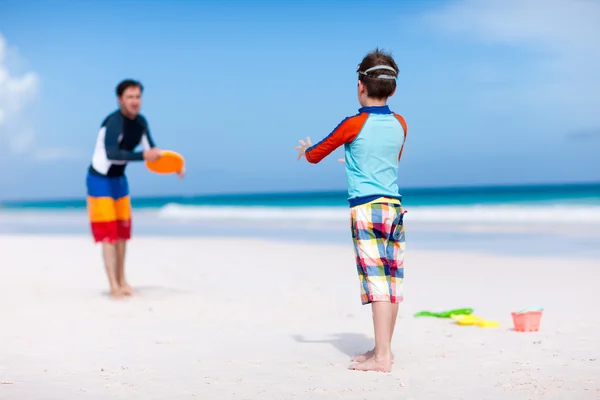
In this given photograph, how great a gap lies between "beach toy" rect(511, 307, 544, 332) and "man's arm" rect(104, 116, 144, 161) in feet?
10.8

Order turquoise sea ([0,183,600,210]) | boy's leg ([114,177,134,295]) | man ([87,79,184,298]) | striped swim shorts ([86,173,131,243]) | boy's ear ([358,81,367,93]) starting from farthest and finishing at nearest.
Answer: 1. turquoise sea ([0,183,600,210])
2. boy's leg ([114,177,134,295])
3. striped swim shorts ([86,173,131,243])
4. man ([87,79,184,298])
5. boy's ear ([358,81,367,93])

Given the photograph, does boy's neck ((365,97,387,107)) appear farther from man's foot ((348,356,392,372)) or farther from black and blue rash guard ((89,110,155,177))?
black and blue rash guard ((89,110,155,177))

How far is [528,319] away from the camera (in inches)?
184

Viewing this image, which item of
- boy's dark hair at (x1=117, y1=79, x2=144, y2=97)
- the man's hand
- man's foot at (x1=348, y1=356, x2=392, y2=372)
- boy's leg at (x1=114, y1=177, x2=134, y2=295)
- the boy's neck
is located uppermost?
boy's dark hair at (x1=117, y1=79, x2=144, y2=97)

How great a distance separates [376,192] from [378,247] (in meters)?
0.29

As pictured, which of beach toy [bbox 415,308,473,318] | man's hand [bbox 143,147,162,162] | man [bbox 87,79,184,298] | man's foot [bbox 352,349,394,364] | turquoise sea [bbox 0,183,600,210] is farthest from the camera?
turquoise sea [bbox 0,183,600,210]

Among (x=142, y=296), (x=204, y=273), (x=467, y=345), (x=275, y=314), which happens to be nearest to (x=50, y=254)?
(x=204, y=273)

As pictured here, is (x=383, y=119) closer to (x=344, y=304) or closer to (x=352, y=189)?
(x=352, y=189)

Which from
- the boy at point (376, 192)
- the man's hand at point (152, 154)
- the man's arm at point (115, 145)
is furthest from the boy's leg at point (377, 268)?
the man's arm at point (115, 145)

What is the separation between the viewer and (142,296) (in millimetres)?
6414

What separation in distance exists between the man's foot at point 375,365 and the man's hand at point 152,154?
2983 millimetres

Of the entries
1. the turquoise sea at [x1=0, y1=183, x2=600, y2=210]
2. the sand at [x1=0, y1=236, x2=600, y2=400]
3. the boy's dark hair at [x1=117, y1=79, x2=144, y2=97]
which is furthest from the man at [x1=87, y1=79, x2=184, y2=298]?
the turquoise sea at [x1=0, y1=183, x2=600, y2=210]

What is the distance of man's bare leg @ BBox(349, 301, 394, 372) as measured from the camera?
12.0 feet

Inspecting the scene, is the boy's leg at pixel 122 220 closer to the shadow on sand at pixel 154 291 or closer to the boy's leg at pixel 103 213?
the boy's leg at pixel 103 213
